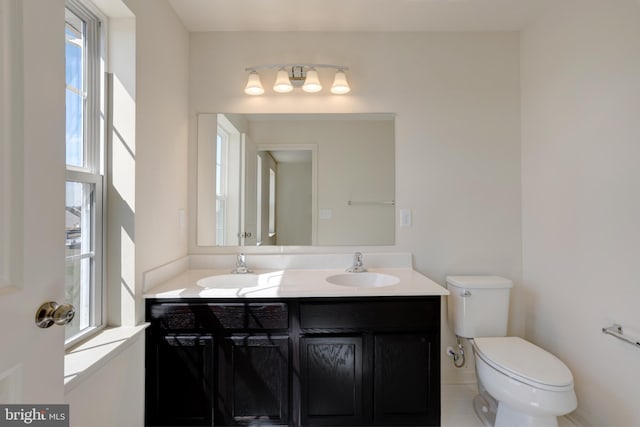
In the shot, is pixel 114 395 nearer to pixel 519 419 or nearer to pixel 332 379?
pixel 332 379

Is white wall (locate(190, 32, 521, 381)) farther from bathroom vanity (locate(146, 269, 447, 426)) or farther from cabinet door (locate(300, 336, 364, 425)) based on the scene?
cabinet door (locate(300, 336, 364, 425))

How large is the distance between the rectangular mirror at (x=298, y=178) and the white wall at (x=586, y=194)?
3.07 ft

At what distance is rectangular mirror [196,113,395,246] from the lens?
2.27 meters

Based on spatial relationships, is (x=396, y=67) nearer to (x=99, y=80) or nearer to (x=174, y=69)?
(x=174, y=69)

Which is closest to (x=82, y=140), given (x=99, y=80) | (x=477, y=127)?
(x=99, y=80)

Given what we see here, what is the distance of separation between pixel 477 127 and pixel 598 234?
97 cm

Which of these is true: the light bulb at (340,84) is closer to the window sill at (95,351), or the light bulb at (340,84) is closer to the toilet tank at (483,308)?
the toilet tank at (483,308)

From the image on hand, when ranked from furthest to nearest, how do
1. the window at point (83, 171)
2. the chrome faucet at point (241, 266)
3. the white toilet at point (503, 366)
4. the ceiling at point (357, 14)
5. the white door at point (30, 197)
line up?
the chrome faucet at point (241, 266) < the ceiling at point (357, 14) < the white toilet at point (503, 366) < the window at point (83, 171) < the white door at point (30, 197)

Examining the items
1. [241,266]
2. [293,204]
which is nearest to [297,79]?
[293,204]

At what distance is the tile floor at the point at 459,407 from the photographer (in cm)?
185

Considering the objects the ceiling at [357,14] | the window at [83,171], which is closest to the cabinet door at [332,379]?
the window at [83,171]

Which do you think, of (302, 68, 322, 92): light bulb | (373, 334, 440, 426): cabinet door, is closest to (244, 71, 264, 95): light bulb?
(302, 68, 322, 92): light bulb

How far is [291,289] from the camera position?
1.71m

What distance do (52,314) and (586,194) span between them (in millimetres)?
2293
